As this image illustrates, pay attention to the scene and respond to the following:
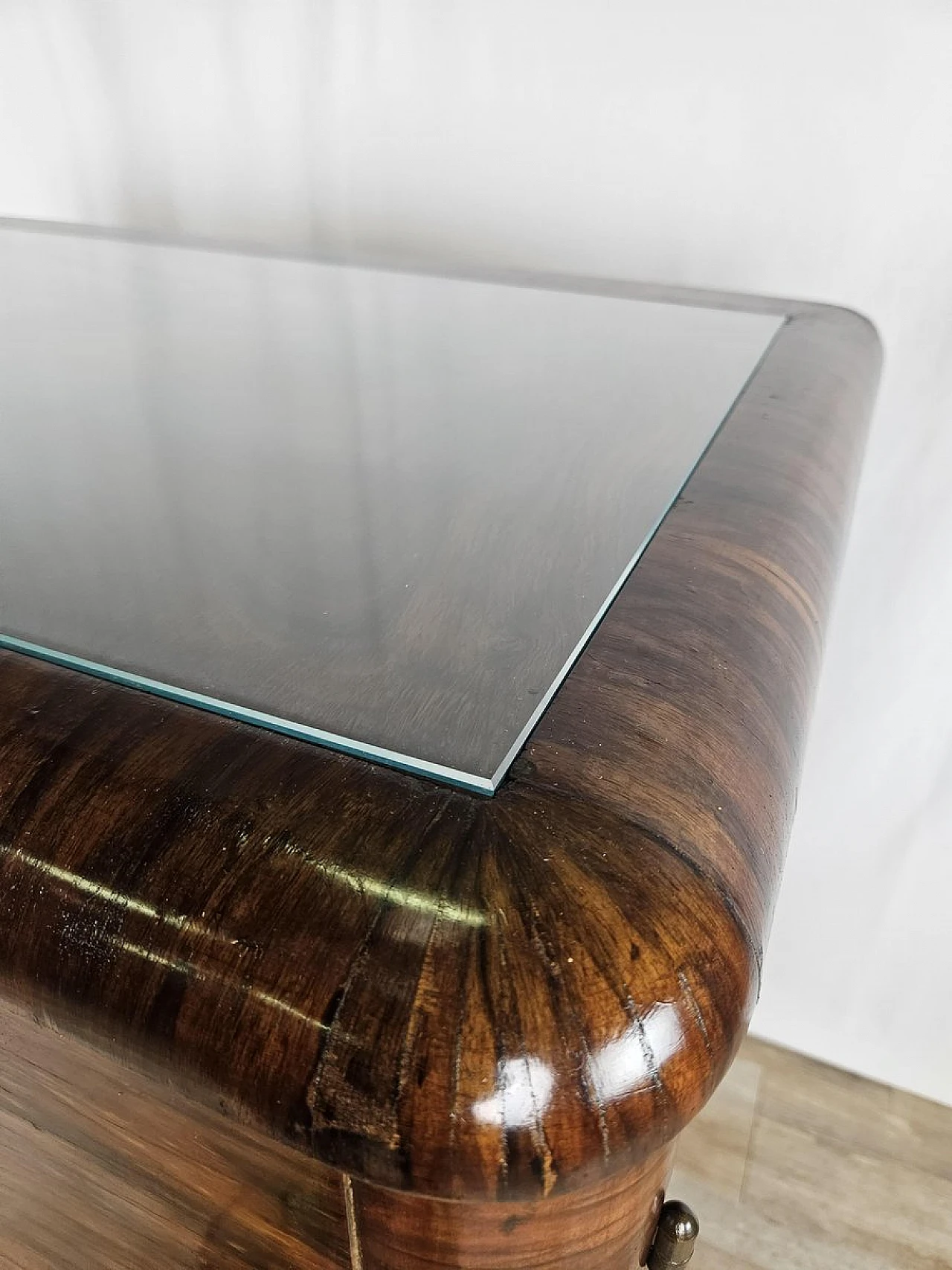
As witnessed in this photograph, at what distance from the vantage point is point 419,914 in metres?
0.14

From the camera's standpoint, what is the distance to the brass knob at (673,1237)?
238 millimetres

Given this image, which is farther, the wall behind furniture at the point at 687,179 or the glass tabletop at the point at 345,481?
the wall behind furniture at the point at 687,179

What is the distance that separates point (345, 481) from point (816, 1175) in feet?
2.31

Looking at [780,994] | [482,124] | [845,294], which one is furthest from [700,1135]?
[482,124]

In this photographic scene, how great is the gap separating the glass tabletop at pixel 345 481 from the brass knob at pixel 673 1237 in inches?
5.6

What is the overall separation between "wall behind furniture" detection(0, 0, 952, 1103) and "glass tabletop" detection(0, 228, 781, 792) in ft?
0.45

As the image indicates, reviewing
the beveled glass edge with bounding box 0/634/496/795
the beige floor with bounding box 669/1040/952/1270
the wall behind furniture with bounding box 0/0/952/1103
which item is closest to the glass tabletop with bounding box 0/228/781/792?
the beveled glass edge with bounding box 0/634/496/795

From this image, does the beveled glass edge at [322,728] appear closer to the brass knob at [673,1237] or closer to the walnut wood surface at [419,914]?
the walnut wood surface at [419,914]

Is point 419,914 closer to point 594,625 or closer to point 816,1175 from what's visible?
point 594,625

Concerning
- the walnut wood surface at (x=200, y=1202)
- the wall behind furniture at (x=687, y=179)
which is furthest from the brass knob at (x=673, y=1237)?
the wall behind furniture at (x=687, y=179)

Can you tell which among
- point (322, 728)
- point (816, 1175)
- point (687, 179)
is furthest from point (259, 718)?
point (816, 1175)

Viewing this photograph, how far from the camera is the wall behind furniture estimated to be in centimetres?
54

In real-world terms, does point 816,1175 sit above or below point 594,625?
below

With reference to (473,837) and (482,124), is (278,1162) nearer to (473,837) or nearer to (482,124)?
(473,837)
